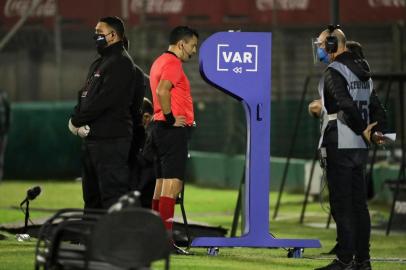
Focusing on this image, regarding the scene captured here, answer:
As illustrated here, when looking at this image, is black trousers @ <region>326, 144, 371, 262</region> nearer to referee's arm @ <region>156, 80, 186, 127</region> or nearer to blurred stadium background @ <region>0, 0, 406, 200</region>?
referee's arm @ <region>156, 80, 186, 127</region>

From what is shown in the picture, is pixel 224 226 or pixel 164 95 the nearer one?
pixel 164 95

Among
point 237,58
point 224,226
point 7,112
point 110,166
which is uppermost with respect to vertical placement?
point 237,58

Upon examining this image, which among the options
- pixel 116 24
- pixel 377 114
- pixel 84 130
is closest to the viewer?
pixel 377 114

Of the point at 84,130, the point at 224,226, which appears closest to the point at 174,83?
the point at 84,130

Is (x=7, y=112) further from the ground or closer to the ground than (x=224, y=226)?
further from the ground

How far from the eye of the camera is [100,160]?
10758 mm

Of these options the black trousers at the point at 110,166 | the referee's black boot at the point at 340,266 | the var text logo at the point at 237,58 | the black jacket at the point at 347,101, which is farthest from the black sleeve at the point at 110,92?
the referee's black boot at the point at 340,266

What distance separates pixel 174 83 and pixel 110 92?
0.94 metres

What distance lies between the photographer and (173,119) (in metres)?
11.5

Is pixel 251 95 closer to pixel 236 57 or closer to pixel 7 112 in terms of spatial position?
pixel 236 57

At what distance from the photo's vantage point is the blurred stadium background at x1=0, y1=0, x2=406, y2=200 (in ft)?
78.2

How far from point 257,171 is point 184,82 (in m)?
1.00

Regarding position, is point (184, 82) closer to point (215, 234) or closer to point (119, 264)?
point (215, 234)

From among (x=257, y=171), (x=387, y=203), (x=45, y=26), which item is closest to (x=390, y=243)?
(x=257, y=171)
